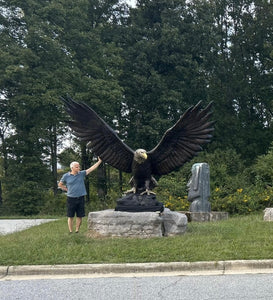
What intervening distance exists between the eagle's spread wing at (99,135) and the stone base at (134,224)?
3.81 ft

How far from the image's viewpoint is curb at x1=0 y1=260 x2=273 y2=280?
19.3ft

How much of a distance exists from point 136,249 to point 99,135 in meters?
2.77

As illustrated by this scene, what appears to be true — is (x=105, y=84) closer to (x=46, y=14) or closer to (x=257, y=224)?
(x=46, y=14)

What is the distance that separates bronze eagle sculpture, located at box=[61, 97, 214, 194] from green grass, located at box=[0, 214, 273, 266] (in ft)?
4.89

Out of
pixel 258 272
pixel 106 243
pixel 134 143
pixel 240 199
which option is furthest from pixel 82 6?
Result: pixel 258 272

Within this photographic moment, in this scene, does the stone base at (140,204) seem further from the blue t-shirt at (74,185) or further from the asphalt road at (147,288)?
the asphalt road at (147,288)

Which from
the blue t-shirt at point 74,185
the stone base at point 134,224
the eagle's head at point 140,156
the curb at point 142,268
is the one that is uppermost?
the eagle's head at point 140,156

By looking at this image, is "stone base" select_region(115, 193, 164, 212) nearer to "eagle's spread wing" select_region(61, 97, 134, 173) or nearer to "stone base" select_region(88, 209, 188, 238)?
"stone base" select_region(88, 209, 188, 238)

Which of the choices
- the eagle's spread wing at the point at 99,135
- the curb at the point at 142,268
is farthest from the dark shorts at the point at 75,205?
the curb at the point at 142,268

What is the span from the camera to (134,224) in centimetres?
795

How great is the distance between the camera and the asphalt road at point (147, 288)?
4.82m

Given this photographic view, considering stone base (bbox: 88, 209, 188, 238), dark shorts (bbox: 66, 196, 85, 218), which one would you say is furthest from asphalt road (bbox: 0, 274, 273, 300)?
dark shorts (bbox: 66, 196, 85, 218)

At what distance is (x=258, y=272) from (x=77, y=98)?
1548 centimetres

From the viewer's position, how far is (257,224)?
9773 millimetres
